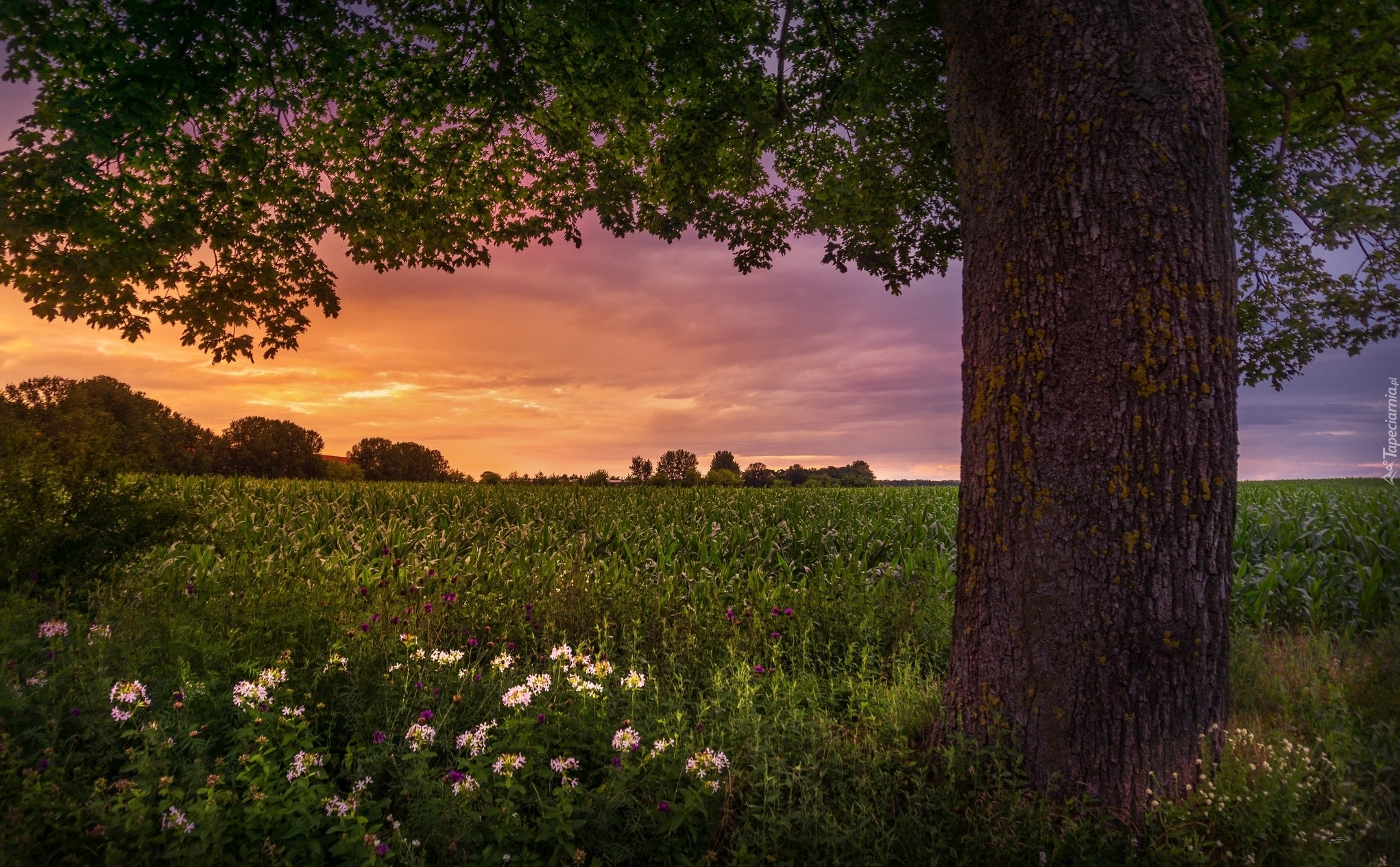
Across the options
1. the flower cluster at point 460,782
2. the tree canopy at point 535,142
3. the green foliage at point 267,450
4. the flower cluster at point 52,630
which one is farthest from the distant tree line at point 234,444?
the flower cluster at point 460,782

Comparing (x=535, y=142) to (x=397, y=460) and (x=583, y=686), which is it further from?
(x=397, y=460)

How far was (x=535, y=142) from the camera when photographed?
852 centimetres

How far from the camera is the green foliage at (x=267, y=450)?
33.4 metres

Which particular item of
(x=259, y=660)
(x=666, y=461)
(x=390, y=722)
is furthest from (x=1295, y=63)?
(x=666, y=461)

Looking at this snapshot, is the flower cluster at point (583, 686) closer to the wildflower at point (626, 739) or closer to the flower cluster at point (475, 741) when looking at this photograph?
the wildflower at point (626, 739)

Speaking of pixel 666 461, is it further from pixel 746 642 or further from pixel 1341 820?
pixel 1341 820

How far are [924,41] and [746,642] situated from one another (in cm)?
530

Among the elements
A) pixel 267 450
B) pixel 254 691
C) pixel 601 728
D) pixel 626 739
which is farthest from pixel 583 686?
pixel 267 450

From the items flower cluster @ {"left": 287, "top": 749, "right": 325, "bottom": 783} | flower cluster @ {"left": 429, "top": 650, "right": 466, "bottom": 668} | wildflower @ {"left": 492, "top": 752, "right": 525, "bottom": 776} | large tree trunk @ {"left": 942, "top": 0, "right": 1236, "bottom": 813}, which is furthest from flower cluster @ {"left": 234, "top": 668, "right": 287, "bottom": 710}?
large tree trunk @ {"left": 942, "top": 0, "right": 1236, "bottom": 813}

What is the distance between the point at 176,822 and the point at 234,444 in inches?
1456

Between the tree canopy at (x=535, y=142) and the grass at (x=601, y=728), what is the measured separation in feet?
9.54

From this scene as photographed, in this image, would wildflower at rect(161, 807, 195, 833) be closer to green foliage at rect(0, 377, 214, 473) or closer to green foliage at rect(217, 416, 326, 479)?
green foliage at rect(0, 377, 214, 473)

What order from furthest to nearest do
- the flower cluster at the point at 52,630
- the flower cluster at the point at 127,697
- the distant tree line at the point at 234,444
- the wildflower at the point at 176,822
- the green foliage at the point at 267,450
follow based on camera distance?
the green foliage at the point at 267,450 → the distant tree line at the point at 234,444 → the flower cluster at the point at 52,630 → the flower cluster at the point at 127,697 → the wildflower at the point at 176,822

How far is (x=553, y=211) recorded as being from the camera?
8578 mm
